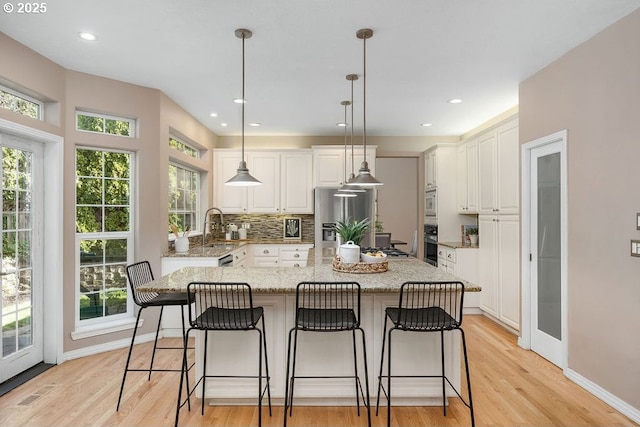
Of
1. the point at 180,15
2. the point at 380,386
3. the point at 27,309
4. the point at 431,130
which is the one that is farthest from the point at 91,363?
the point at 431,130

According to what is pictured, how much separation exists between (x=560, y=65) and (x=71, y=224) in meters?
4.63

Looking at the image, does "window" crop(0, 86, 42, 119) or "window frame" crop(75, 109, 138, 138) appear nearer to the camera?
"window" crop(0, 86, 42, 119)

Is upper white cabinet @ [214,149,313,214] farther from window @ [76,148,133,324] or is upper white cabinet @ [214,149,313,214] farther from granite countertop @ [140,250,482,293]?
granite countertop @ [140,250,482,293]

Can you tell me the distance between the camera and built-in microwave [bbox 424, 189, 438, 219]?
572cm

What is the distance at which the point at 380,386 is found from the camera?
101 inches

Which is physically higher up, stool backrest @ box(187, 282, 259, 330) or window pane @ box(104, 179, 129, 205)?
window pane @ box(104, 179, 129, 205)

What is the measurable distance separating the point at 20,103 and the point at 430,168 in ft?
16.9

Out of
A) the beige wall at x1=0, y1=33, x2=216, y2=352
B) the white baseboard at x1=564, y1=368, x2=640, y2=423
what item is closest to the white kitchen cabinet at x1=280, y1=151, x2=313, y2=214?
the beige wall at x1=0, y1=33, x2=216, y2=352

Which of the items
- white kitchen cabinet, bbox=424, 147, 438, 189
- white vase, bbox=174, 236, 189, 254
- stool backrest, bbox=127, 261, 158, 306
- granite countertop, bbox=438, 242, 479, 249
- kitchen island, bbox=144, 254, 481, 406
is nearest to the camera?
kitchen island, bbox=144, 254, 481, 406

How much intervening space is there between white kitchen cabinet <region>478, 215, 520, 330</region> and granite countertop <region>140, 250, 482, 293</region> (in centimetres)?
155

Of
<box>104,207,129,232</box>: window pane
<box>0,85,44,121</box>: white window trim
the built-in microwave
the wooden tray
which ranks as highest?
<box>0,85,44,121</box>: white window trim

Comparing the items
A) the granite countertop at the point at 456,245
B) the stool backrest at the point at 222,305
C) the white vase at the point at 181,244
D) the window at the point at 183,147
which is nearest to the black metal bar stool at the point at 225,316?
the stool backrest at the point at 222,305

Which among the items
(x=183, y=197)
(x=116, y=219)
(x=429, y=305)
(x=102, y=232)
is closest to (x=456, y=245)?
(x=429, y=305)

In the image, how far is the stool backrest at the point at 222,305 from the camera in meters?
2.28
